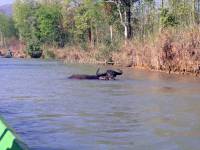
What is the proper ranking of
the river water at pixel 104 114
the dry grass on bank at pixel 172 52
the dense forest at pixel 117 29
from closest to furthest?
the river water at pixel 104 114 < the dry grass on bank at pixel 172 52 < the dense forest at pixel 117 29

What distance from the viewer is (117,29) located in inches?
1873

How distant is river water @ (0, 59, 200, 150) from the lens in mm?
10617

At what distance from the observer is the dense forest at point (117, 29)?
91.8 feet

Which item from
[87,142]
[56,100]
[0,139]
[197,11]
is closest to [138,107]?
[56,100]

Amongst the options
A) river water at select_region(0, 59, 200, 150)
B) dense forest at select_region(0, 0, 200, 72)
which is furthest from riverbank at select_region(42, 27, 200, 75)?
river water at select_region(0, 59, 200, 150)

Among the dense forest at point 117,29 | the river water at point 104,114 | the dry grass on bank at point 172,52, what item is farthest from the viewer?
the dense forest at point 117,29

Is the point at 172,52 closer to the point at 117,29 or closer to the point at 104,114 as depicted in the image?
the point at 104,114

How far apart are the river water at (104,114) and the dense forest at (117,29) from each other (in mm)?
4775

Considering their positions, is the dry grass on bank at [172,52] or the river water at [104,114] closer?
the river water at [104,114]

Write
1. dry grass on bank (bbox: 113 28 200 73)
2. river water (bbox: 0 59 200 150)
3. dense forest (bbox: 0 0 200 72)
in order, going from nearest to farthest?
1. river water (bbox: 0 59 200 150)
2. dry grass on bank (bbox: 113 28 200 73)
3. dense forest (bbox: 0 0 200 72)

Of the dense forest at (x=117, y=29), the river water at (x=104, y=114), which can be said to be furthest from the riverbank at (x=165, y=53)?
the river water at (x=104, y=114)

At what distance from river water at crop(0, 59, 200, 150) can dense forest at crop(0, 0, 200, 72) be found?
477cm

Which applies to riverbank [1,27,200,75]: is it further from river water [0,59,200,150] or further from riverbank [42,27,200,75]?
river water [0,59,200,150]

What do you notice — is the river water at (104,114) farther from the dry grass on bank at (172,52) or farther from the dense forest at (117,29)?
the dense forest at (117,29)
